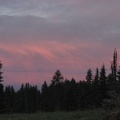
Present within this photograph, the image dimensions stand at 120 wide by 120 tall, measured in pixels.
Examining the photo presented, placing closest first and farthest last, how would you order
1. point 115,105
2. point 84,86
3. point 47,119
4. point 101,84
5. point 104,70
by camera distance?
point 115,105
point 47,119
point 101,84
point 104,70
point 84,86

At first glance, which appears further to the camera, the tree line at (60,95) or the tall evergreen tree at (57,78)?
the tall evergreen tree at (57,78)

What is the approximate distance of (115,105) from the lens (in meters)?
15.1

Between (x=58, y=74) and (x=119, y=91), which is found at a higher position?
(x=58, y=74)

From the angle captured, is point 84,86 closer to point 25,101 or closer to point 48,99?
point 48,99

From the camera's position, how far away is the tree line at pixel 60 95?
188ft

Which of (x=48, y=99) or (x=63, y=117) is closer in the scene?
(x=63, y=117)

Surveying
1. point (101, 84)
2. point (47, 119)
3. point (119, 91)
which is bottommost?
point (47, 119)

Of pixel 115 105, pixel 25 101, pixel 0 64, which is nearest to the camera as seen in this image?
pixel 115 105

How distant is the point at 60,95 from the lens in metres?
72.6

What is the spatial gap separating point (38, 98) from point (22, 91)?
7472 mm

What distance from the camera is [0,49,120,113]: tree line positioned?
188 feet

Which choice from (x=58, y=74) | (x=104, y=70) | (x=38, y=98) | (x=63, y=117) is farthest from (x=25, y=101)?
(x=63, y=117)

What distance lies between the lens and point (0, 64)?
171ft

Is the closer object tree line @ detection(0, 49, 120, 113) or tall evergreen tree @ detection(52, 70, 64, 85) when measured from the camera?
tree line @ detection(0, 49, 120, 113)
